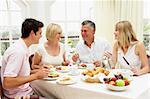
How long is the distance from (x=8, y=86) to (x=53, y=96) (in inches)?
18.6

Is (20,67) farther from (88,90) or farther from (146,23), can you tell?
(146,23)

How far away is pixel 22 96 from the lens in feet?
6.65

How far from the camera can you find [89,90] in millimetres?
1772

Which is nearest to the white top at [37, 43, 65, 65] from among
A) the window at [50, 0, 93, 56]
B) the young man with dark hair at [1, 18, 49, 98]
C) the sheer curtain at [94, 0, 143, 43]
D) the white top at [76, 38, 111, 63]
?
the white top at [76, 38, 111, 63]

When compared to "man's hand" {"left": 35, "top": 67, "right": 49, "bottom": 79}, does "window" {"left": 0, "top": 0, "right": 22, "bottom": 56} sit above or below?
above

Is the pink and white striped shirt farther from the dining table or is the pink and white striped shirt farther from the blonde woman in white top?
the blonde woman in white top

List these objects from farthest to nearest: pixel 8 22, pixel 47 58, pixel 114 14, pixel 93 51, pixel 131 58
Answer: pixel 114 14 < pixel 8 22 < pixel 93 51 < pixel 47 58 < pixel 131 58

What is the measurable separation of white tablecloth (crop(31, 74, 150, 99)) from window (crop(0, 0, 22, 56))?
A: 1583 mm

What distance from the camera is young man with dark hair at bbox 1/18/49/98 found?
6.25ft

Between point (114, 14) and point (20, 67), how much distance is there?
2.81 m

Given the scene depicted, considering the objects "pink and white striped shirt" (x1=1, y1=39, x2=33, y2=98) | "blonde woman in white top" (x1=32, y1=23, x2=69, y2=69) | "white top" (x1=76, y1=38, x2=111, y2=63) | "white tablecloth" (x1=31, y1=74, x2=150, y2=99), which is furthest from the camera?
"white top" (x1=76, y1=38, x2=111, y2=63)

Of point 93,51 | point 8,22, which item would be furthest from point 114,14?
point 8,22

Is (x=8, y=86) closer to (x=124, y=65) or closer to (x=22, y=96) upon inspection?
(x=22, y=96)

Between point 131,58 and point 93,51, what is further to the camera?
point 93,51
